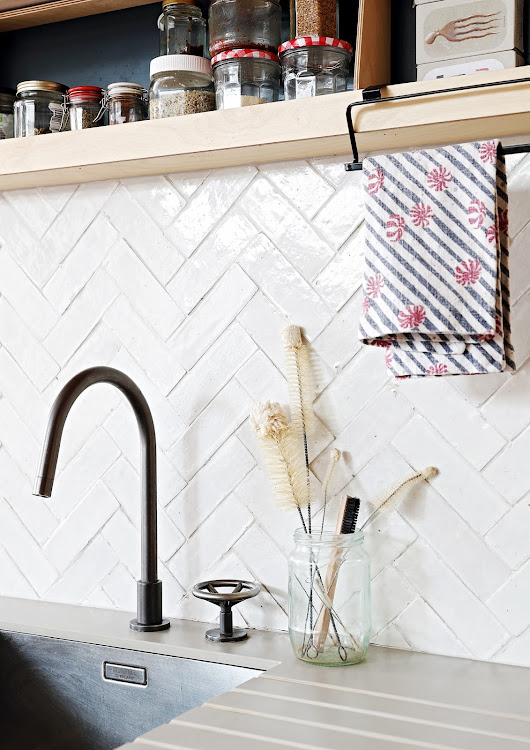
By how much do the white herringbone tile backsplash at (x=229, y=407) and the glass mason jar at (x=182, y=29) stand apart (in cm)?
21

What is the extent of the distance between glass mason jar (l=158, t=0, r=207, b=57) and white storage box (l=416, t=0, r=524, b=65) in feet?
1.24

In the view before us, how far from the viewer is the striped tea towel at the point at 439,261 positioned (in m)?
1.15

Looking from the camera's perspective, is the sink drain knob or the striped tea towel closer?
the striped tea towel

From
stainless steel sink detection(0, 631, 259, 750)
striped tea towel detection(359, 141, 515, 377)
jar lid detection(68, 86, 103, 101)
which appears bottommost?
stainless steel sink detection(0, 631, 259, 750)

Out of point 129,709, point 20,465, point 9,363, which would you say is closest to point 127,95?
point 9,363

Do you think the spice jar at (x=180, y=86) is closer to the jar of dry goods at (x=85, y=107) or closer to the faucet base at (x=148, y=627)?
the jar of dry goods at (x=85, y=107)

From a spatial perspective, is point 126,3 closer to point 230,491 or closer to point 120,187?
point 120,187

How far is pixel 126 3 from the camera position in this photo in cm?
154

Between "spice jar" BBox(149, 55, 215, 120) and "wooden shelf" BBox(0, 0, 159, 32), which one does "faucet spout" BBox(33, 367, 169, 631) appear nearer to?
"spice jar" BBox(149, 55, 215, 120)

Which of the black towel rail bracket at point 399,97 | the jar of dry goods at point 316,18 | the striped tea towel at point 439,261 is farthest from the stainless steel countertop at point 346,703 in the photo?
the jar of dry goods at point 316,18

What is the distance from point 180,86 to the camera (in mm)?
1372

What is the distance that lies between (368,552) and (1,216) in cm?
97

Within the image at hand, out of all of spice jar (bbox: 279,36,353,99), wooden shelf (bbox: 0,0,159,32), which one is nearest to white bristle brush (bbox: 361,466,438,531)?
spice jar (bbox: 279,36,353,99)

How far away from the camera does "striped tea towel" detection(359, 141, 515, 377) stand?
115 centimetres
